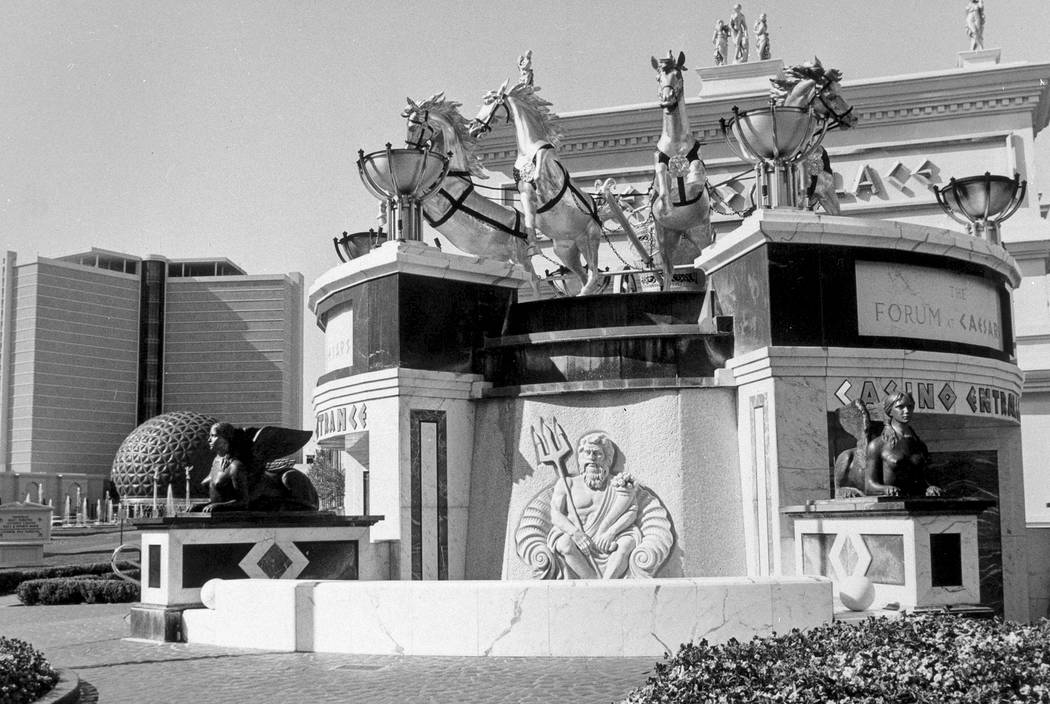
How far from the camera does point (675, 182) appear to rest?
71.1 feet

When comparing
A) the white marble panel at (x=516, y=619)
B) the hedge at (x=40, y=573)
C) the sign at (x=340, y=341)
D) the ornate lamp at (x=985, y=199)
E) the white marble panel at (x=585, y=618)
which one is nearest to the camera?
the white marble panel at (x=585, y=618)

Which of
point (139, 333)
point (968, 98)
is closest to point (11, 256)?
point (139, 333)

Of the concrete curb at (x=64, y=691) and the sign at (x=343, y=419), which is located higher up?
the sign at (x=343, y=419)

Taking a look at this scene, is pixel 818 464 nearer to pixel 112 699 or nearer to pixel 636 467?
pixel 636 467

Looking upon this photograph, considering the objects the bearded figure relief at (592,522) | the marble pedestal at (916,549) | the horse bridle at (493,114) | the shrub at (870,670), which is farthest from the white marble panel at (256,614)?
the horse bridle at (493,114)

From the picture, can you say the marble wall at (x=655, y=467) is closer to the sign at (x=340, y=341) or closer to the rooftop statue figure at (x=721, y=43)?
the sign at (x=340, y=341)

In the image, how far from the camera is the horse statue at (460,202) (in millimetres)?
21406

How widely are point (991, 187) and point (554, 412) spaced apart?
329 inches

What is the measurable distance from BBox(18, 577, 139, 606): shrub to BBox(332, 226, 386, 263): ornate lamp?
7883 mm

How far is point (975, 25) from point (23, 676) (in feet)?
113

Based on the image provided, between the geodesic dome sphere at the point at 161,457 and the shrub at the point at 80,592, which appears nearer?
the shrub at the point at 80,592

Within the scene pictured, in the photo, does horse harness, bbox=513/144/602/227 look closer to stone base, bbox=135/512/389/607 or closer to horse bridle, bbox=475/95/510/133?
horse bridle, bbox=475/95/510/133

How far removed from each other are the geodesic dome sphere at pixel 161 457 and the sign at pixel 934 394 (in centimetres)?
13077

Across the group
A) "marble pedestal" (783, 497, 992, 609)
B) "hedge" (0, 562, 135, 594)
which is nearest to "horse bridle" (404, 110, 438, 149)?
"marble pedestal" (783, 497, 992, 609)
